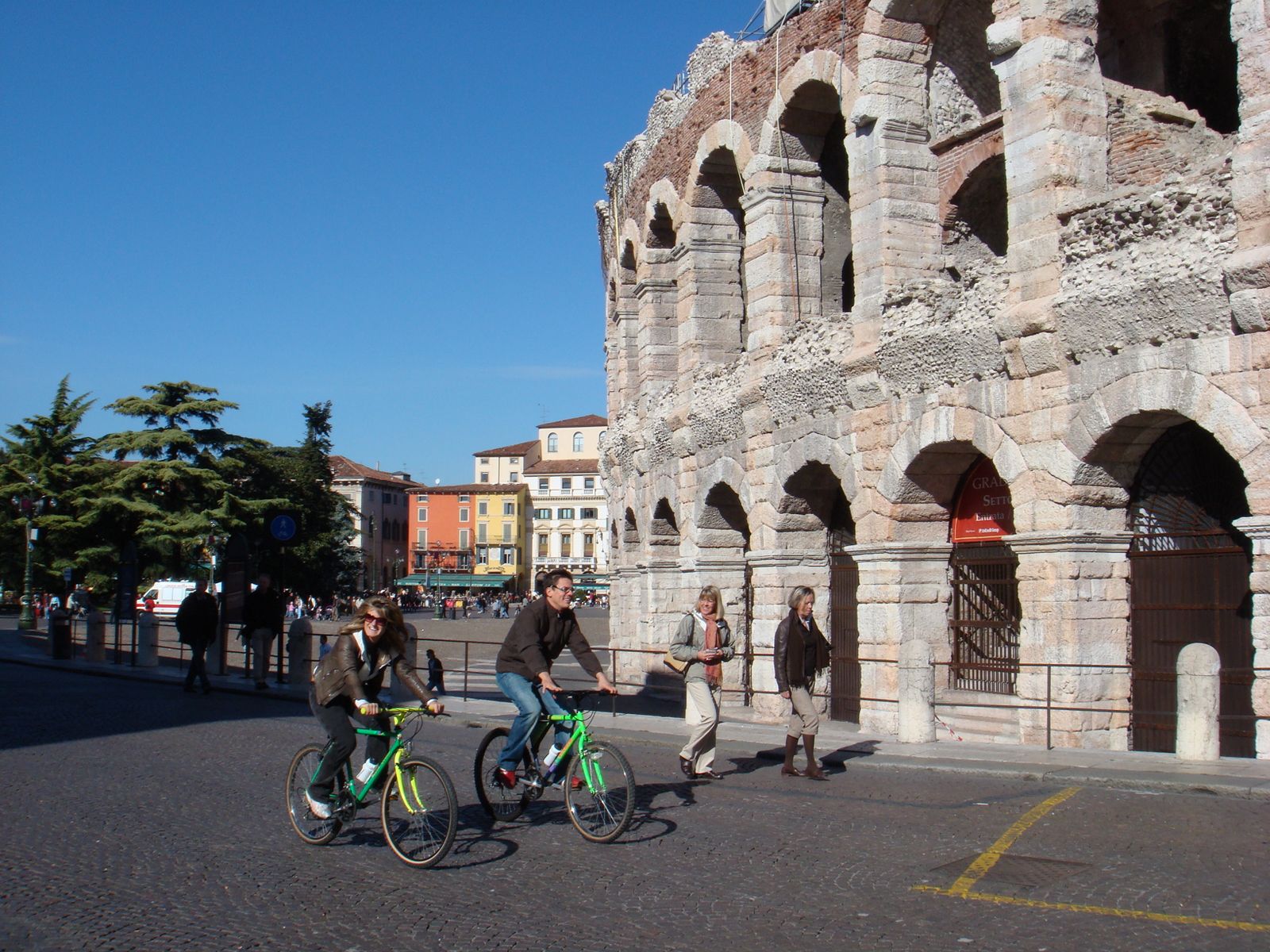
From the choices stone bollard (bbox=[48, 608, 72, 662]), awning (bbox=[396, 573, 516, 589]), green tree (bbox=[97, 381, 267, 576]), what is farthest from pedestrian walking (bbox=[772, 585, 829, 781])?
awning (bbox=[396, 573, 516, 589])

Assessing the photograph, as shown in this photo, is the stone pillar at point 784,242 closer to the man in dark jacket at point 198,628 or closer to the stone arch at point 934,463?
the stone arch at point 934,463

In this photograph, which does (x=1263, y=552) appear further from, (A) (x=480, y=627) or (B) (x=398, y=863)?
(A) (x=480, y=627)

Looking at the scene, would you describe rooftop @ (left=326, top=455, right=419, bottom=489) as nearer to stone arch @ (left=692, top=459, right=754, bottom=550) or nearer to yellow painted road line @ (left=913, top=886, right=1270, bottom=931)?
stone arch @ (left=692, top=459, right=754, bottom=550)

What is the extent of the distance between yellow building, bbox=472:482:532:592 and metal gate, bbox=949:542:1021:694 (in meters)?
101

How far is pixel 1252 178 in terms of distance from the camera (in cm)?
1103

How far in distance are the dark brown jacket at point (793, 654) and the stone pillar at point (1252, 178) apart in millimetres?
3702

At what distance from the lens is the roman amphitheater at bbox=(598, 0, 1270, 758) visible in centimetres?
1192

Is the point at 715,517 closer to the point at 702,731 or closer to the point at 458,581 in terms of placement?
the point at 702,731

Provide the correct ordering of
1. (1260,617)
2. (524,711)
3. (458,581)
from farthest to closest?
1. (458,581)
2. (1260,617)
3. (524,711)

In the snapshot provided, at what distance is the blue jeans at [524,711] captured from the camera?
8.24 m

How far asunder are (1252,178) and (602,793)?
7.57m

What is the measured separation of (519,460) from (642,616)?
101862 mm

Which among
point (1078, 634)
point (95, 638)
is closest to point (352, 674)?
point (1078, 634)

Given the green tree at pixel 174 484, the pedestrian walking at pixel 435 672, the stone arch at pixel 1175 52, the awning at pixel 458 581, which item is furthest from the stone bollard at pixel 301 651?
the awning at pixel 458 581
